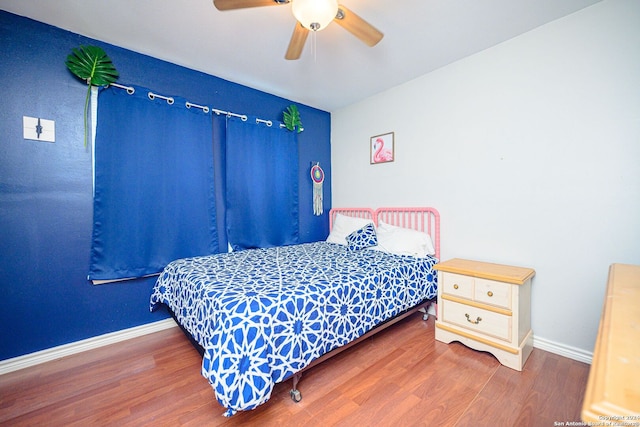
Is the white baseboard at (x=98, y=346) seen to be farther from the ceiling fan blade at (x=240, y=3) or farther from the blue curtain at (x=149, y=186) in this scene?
the ceiling fan blade at (x=240, y=3)

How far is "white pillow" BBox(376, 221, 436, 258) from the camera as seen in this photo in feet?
8.56

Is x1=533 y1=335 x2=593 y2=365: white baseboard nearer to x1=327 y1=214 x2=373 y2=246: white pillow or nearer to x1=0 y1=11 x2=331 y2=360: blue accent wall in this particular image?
x1=327 y1=214 x2=373 y2=246: white pillow

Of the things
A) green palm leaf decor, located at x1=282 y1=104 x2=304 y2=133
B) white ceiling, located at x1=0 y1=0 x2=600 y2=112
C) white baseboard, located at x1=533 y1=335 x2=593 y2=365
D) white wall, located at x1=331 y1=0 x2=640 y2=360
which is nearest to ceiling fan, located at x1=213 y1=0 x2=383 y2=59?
white ceiling, located at x1=0 y1=0 x2=600 y2=112

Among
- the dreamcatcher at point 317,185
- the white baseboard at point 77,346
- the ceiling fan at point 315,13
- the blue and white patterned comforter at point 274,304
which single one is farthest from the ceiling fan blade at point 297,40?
the white baseboard at point 77,346

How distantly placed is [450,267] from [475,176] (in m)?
0.90

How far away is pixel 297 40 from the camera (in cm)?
174

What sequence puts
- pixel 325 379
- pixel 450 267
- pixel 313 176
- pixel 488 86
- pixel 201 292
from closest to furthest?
pixel 201 292 < pixel 325 379 < pixel 450 267 < pixel 488 86 < pixel 313 176

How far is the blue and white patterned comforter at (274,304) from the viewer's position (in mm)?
1295

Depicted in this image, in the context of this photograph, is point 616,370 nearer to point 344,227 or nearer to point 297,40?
point 297,40

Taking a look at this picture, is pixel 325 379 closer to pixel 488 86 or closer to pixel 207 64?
pixel 488 86

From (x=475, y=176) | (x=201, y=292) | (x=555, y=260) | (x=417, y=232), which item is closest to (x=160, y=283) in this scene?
(x=201, y=292)

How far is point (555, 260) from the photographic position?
1.99 meters

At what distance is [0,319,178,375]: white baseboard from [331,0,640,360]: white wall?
9.57ft

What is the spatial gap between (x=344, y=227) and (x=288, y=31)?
211 centimetres
